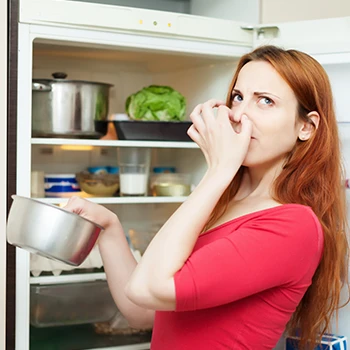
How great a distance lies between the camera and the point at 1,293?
155 cm

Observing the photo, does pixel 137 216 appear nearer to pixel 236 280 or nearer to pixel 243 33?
pixel 243 33

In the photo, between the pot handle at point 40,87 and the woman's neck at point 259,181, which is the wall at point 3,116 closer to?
the pot handle at point 40,87

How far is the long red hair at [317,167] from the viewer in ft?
4.04

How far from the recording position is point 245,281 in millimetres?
1090

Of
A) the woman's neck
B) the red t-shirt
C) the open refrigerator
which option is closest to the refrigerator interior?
the open refrigerator

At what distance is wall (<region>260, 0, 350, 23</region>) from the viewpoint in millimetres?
1828

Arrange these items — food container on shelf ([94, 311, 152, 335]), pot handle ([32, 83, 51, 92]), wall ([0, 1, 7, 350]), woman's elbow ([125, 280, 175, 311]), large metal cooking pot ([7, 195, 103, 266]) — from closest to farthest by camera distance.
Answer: woman's elbow ([125, 280, 175, 311]), large metal cooking pot ([7, 195, 103, 266]), wall ([0, 1, 7, 350]), pot handle ([32, 83, 51, 92]), food container on shelf ([94, 311, 152, 335])

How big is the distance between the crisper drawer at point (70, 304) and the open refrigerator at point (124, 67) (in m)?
0.01

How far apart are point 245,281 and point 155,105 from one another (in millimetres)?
933

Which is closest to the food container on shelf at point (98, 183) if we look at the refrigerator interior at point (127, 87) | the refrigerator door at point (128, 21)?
the refrigerator interior at point (127, 87)

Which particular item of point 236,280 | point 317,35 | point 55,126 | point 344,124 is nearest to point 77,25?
point 55,126

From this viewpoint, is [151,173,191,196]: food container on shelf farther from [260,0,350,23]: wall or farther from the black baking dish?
[260,0,350,23]: wall

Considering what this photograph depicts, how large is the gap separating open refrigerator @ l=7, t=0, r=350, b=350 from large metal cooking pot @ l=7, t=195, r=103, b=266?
0.36m

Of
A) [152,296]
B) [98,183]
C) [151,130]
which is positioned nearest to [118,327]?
[98,183]
